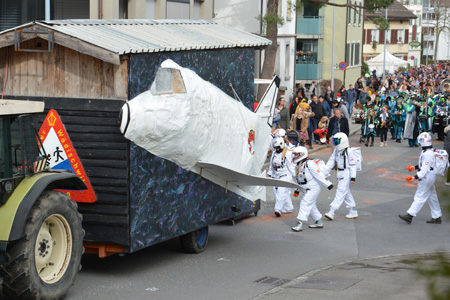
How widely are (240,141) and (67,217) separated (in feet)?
11.6

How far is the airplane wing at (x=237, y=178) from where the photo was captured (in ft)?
35.2

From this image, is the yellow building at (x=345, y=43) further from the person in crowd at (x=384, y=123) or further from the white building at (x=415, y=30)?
the white building at (x=415, y=30)

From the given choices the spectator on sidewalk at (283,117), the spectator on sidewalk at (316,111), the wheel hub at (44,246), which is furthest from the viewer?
the spectator on sidewalk at (316,111)

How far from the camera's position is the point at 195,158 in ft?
34.1

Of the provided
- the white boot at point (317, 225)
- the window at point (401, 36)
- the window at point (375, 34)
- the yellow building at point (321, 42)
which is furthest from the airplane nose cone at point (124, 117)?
the window at point (401, 36)

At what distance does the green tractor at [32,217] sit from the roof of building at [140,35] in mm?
1159

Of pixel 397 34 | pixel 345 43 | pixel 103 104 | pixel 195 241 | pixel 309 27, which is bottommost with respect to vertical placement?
pixel 195 241

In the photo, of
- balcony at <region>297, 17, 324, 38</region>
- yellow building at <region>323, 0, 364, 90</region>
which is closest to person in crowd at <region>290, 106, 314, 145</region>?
yellow building at <region>323, 0, 364, 90</region>

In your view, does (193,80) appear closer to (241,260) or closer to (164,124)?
(164,124)

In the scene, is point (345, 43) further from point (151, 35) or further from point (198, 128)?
point (198, 128)

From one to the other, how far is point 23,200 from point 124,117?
1.70m

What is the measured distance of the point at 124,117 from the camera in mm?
9203

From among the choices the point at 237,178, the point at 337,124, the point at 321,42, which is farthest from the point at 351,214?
the point at 321,42

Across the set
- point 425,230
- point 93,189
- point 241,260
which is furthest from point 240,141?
point 425,230
